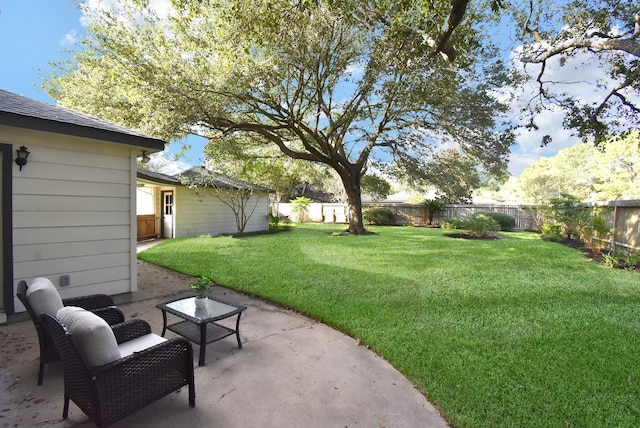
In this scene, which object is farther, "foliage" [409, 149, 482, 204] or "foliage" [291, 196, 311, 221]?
"foliage" [291, 196, 311, 221]

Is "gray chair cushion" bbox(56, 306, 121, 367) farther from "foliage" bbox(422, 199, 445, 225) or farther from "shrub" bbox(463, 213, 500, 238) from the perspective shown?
"foliage" bbox(422, 199, 445, 225)

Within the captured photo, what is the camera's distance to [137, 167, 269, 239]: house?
39.8ft

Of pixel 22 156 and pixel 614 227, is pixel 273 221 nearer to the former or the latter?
pixel 22 156

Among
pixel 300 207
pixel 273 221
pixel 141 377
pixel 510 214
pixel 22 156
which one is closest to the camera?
pixel 141 377

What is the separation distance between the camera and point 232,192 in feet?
45.4

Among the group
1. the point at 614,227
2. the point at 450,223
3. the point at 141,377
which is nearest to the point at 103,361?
the point at 141,377

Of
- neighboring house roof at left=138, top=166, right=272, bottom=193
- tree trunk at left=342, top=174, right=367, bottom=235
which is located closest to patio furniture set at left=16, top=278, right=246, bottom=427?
neighboring house roof at left=138, top=166, right=272, bottom=193

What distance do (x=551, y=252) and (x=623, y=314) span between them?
16.1ft

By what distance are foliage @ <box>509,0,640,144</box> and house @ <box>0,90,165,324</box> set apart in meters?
8.43

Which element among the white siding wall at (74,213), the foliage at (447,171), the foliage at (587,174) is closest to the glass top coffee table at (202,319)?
the white siding wall at (74,213)

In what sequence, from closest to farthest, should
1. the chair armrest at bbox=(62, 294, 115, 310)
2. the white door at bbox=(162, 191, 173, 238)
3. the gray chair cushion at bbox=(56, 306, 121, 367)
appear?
the gray chair cushion at bbox=(56, 306, 121, 367) < the chair armrest at bbox=(62, 294, 115, 310) < the white door at bbox=(162, 191, 173, 238)

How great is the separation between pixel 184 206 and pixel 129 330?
35.6ft

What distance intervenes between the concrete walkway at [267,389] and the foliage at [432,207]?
53.9ft

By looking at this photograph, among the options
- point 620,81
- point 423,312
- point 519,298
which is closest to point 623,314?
point 519,298
